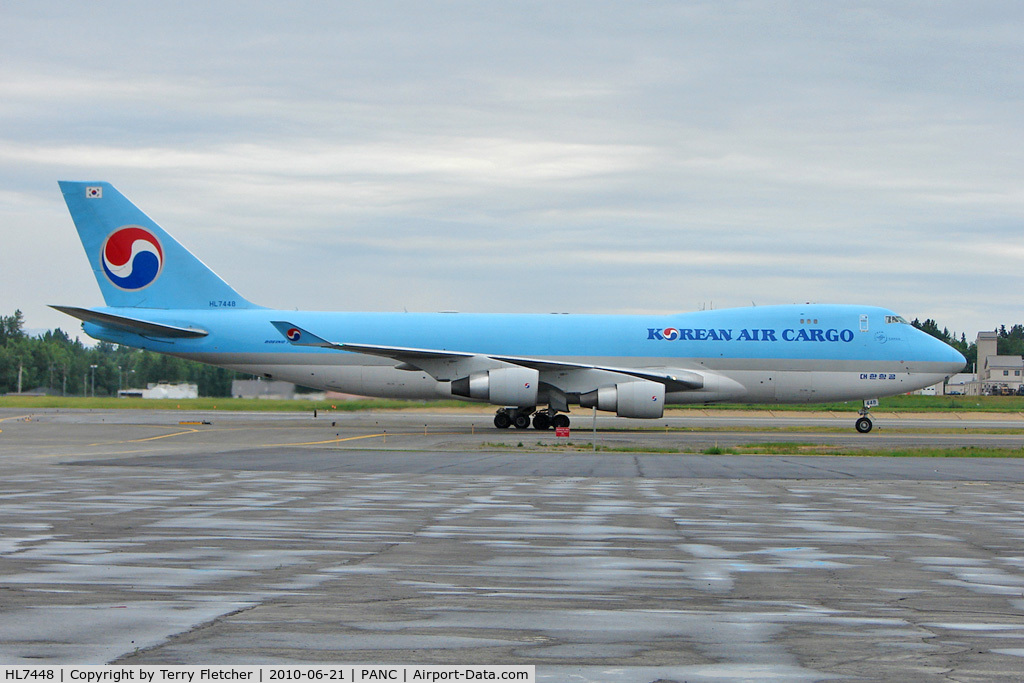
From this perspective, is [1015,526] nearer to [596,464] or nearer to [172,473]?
[596,464]

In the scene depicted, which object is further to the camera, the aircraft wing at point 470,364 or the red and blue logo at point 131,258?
the red and blue logo at point 131,258

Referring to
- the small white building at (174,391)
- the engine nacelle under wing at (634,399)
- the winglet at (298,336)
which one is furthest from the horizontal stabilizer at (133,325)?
the small white building at (174,391)

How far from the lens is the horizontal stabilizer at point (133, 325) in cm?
3484

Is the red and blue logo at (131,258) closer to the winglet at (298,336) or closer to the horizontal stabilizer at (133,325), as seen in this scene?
the horizontal stabilizer at (133,325)

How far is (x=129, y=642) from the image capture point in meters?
5.48

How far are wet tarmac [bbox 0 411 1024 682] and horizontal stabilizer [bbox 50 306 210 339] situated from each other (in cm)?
1754

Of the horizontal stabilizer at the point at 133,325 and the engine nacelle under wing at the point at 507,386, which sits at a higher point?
the horizontal stabilizer at the point at 133,325

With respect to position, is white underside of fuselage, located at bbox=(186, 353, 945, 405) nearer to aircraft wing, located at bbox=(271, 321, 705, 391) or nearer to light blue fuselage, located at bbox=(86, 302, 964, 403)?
light blue fuselage, located at bbox=(86, 302, 964, 403)

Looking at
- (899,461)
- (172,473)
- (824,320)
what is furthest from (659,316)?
(172,473)

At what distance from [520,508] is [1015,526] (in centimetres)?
602

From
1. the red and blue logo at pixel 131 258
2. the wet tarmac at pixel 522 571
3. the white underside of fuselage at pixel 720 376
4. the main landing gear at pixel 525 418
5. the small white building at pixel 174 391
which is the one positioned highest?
the red and blue logo at pixel 131 258

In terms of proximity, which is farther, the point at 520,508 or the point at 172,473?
the point at 172,473

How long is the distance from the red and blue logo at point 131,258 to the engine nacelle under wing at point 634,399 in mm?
17519

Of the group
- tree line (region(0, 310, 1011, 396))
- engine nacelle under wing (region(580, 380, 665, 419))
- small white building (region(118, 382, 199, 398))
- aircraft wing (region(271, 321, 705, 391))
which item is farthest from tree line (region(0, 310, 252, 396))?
engine nacelle under wing (region(580, 380, 665, 419))
